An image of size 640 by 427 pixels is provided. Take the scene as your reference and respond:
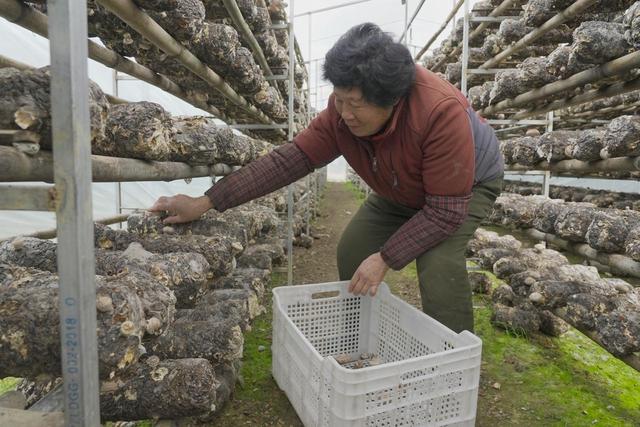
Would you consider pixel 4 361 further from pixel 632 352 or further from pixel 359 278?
pixel 632 352

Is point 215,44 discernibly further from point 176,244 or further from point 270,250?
point 270,250

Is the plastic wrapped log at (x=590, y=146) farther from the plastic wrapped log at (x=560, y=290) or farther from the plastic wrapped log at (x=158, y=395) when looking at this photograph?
the plastic wrapped log at (x=158, y=395)

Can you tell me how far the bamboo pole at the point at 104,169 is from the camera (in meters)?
0.92

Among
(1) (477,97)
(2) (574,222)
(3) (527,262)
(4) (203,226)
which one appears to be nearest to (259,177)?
(4) (203,226)

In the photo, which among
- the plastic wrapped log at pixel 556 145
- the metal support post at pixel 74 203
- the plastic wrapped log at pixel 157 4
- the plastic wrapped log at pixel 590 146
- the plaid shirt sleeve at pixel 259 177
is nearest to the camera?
the metal support post at pixel 74 203

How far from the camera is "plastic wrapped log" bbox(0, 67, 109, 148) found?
0.96 metres

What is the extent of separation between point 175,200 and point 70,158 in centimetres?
125

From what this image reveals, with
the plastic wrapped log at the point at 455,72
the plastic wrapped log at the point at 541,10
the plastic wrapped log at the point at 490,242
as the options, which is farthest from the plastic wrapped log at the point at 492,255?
the plastic wrapped log at the point at 455,72

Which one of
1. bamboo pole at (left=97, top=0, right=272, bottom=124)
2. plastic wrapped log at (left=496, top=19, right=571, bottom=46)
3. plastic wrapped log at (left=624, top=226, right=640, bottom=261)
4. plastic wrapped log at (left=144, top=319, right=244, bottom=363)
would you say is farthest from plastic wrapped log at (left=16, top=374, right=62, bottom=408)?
plastic wrapped log at (left=496, top=19, right=571, bottom=46)

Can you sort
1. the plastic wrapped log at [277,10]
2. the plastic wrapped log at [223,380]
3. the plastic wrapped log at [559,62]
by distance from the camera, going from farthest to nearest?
the plastic wrapped log at [277,10]
the plastic wrapped log at [559,62]
the plastic wrapped log at [223,380]

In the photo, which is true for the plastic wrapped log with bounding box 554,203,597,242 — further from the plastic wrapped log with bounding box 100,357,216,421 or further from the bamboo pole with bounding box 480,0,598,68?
the plastic wrapped log with bounding box 100,357,216,421

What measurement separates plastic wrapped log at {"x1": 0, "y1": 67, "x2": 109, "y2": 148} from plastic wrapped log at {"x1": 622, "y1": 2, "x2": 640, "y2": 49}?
7.93 feet

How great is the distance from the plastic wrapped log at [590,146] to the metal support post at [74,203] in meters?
2.84

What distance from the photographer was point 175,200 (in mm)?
2105
